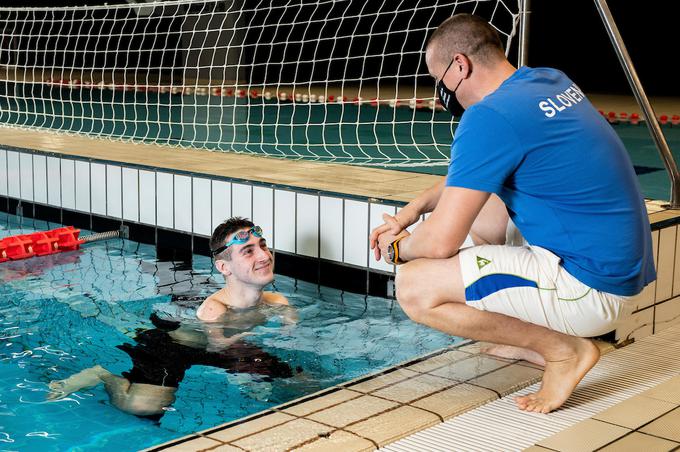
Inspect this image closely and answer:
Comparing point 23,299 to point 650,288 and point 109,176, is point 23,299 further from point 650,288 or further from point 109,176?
point 650,288

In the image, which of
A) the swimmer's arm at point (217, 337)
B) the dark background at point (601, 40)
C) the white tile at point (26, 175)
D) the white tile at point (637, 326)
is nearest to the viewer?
the white tile at point (637, 326)

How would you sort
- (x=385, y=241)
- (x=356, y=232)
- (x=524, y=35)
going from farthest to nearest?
(x=356, y=232) < (x=524, y=35) < (x=385, y=241)

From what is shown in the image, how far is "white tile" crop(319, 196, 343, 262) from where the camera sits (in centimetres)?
441

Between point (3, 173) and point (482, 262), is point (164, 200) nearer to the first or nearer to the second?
point (3, 173)

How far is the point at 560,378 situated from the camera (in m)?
2.54

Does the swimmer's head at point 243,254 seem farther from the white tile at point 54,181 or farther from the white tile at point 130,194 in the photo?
the white tile at point 54,181

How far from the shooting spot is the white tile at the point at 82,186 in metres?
5.58

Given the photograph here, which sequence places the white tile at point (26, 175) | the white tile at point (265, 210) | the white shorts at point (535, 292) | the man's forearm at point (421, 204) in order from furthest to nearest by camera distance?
the white tile at point (26, 175) < the white tile at point (265, 210) < the man's forearm at point (421, 204) < the white shorts at point (535, 292)

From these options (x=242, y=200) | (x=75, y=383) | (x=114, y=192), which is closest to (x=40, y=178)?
(x=114, y=192)

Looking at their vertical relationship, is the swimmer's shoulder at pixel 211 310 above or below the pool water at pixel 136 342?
above

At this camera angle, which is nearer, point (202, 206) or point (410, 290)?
point (410, 290)

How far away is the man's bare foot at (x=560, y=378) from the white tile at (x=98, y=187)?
3604 millimetres

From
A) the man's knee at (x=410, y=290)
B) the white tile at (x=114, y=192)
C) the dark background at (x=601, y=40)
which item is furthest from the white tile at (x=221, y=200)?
the dark background at (x=601, y=40)

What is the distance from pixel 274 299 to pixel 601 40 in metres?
13.8
